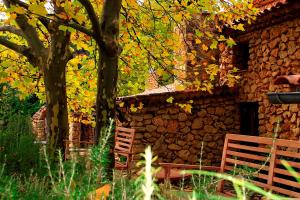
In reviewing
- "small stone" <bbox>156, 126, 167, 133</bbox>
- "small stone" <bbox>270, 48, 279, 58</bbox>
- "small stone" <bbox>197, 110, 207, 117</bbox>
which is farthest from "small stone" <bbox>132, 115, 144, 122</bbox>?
"small stone" <bbox>270, 48, 279, 58</bbox>

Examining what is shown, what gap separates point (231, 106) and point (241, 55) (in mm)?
1363

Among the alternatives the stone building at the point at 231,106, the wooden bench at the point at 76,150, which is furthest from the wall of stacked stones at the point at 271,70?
the wooden bench at the point at 76,150

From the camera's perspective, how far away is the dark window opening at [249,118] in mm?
10461

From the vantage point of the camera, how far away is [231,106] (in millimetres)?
10742

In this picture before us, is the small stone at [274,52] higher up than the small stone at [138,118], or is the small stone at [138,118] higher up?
the small stone at [274,52]

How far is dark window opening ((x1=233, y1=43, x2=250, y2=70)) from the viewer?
10.8 m

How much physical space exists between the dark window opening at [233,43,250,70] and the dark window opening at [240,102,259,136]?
3.32ft

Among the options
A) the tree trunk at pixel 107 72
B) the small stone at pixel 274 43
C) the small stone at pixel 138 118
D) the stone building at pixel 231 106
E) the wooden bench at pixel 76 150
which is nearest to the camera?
the wooden bench at pixel 76 150

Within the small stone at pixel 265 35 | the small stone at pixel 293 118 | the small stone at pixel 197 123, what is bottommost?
the small stone at pixel 197 123

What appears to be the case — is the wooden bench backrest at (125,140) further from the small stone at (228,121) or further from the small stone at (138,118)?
the small stone at (228,121)

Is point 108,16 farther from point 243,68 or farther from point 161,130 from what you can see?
point 243,68

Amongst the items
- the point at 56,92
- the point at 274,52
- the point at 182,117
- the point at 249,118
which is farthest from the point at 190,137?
the point at 56,92

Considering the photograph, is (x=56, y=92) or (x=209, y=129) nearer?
(x=56, y=92)

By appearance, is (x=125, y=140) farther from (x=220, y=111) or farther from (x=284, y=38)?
(x=220, y=111)
